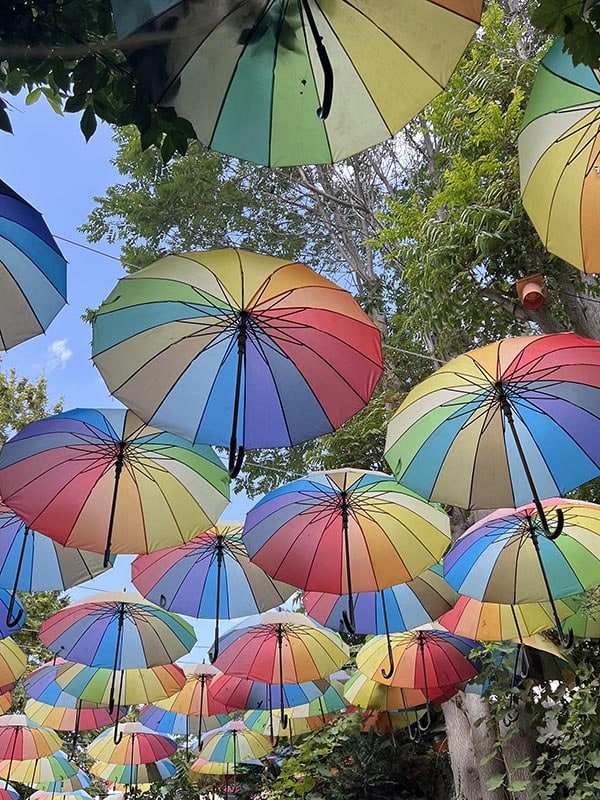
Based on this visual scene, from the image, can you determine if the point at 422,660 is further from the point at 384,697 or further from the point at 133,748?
the point at 133,748

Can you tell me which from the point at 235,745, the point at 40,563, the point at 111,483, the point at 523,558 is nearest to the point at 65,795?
the point at 235,745

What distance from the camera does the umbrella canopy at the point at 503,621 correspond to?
468 centimetres

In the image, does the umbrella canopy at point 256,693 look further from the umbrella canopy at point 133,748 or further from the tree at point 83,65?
the tree at point 83,65

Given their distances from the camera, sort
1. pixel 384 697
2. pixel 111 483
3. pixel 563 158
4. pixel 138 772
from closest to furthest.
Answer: pixel 563 158
pixel 111 483
pixel 384 697
pixel 138 772

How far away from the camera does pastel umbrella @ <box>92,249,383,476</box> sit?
2764 millimetres

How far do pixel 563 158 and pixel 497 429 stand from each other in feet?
4.52

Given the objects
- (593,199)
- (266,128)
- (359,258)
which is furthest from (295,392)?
(359,258)

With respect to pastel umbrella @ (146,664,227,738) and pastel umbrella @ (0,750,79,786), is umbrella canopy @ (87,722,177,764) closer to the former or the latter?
pastel umbrella @ (0,750,79,786)

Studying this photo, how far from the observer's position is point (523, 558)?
14.0 feet

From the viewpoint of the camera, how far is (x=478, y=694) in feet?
21.1

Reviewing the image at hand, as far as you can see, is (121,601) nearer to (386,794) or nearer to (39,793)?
(386,794)

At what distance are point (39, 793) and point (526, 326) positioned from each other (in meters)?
10.6

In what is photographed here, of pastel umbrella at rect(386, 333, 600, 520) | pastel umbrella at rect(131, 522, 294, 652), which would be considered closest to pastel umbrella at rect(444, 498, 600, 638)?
pastel umbrella at rect(386, 333, 600, 520)

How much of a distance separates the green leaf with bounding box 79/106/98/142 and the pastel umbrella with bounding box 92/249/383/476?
20.8 inches
